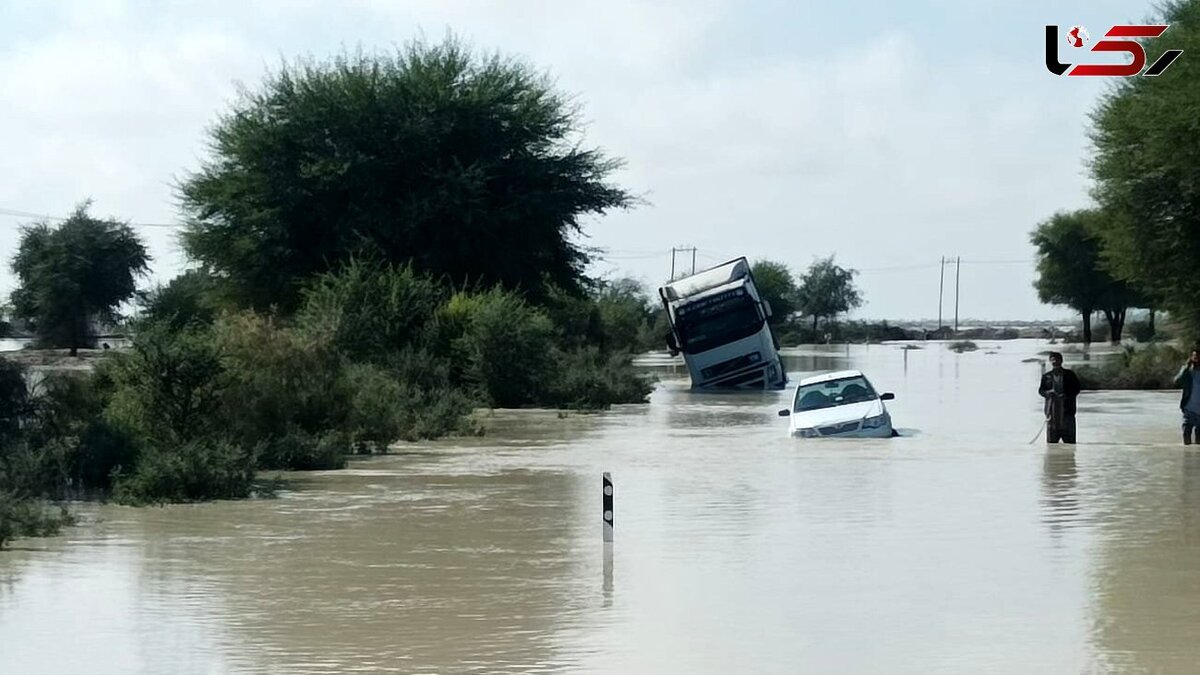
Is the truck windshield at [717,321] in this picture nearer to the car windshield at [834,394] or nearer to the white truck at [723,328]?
the white truck at [723,328]

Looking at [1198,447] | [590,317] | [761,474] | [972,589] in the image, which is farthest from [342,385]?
[590,317]

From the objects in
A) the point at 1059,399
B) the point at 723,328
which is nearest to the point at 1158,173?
the point at 723,328

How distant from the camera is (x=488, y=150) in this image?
196 ft

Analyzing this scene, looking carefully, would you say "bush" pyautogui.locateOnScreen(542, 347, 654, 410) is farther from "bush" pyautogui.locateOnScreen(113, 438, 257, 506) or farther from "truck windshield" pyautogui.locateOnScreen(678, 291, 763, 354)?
"bush" pyautogui.locateOnScreen(113, 438, 257, 506)

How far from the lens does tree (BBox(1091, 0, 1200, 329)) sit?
51.3 meters

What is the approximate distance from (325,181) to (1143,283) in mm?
26312

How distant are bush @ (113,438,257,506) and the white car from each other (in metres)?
13.1

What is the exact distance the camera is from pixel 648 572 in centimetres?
1700

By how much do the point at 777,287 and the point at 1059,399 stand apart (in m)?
135

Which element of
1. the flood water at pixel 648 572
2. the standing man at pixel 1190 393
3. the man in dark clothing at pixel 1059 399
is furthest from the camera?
the man in dark clothing at pixel 1059 399

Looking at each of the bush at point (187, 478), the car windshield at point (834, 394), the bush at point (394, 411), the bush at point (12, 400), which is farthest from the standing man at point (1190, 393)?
the bush at point (12, 400)

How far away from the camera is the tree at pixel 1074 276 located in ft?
423

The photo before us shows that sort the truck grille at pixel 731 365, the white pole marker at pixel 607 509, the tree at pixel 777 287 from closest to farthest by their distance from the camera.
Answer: the white pole marker at pixel 607 509
the truck grille at pixel 731 365
the tree at pixel 777 287

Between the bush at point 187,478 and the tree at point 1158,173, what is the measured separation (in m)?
33.3
